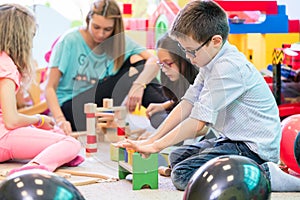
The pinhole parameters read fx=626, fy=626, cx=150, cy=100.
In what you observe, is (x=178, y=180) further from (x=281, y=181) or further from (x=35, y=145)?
(x=35, y=145)

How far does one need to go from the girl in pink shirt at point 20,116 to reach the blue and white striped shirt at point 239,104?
486 mm

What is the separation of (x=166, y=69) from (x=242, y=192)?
27.6 inches

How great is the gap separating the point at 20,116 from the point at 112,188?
43 centimetres

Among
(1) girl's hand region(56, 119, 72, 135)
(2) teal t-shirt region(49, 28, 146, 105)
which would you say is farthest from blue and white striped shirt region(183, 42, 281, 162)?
(2) teal t-shirt region(49, 28, 146, 105)

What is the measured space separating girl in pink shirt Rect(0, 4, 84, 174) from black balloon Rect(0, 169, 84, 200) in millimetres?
760

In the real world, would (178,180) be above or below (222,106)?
below

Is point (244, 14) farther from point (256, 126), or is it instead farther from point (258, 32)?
point (256, 126)

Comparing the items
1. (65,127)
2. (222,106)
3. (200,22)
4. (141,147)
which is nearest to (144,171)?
(141,147)

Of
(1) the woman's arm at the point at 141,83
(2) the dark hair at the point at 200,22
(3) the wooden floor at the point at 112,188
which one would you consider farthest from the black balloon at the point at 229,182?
(1) the woman's arm at the point at 141,83

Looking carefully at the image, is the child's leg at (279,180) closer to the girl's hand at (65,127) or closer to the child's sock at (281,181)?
the child's sock at (281,181)

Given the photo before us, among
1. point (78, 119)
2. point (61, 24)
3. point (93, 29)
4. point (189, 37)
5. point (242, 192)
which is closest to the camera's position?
point (242, 192)

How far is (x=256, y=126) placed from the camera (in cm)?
154

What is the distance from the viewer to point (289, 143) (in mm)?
1659

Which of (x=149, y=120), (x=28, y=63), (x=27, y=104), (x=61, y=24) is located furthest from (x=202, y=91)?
(x=61, y=24)
